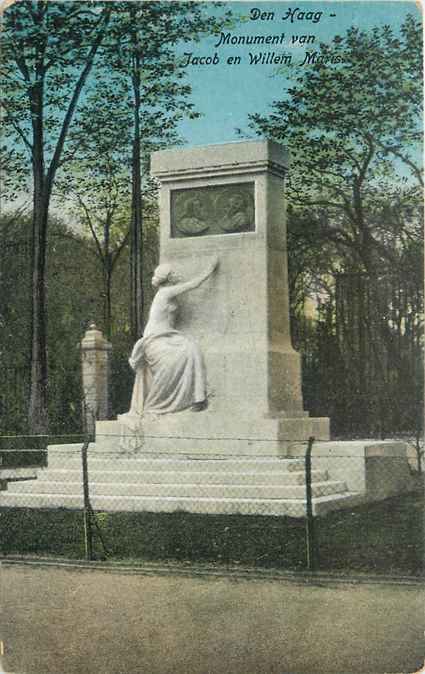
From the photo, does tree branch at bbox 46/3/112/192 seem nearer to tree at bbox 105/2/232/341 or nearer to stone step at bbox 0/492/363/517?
tree at bbox 105/2/232/341

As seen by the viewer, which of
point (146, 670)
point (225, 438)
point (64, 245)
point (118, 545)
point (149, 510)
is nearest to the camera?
point (146, 670)

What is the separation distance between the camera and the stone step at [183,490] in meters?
10.1

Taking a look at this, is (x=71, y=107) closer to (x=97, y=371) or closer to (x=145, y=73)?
(x=145, y=73)

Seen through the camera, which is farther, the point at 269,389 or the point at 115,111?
the point at 115,111

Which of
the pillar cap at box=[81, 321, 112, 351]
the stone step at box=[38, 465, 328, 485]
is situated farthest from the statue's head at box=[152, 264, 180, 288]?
the pillar cap at box=[81, 321, 112, 351]

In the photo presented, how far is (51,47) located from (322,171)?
6.82 metres

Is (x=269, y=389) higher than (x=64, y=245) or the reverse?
the reverse

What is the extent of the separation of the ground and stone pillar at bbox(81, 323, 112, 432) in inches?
577

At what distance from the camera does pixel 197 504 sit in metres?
10.1

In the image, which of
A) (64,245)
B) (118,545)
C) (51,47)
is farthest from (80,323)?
(118,545)

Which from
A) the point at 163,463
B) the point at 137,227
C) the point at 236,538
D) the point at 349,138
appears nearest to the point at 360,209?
the point at 349,138

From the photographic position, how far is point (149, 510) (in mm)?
10297

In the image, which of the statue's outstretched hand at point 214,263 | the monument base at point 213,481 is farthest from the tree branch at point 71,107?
the monument base at point 213,481

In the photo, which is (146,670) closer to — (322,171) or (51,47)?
(51,47)
